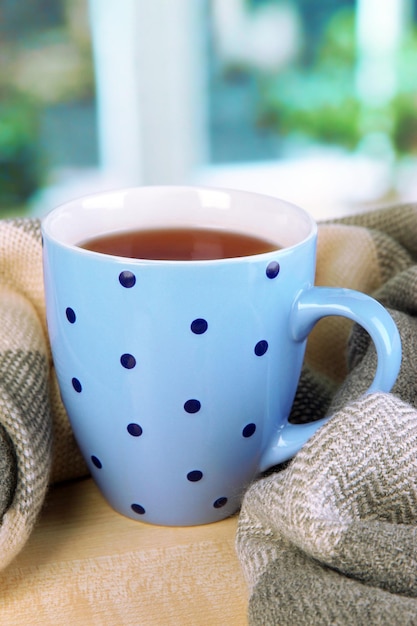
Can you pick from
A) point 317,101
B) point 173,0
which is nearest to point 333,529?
point 173,0

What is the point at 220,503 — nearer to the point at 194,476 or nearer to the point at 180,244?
the point at 194,476

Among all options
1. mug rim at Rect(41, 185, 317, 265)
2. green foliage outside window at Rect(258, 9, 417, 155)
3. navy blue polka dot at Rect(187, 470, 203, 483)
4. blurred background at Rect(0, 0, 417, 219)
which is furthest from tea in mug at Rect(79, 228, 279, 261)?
green foliage outside window at Rect(258, 9, 417, 155)

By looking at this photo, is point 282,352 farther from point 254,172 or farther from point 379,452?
point 254,172

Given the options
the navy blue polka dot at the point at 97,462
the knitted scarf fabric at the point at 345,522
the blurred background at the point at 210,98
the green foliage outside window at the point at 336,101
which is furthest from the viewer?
the green foliage outside window at the point at 336,101

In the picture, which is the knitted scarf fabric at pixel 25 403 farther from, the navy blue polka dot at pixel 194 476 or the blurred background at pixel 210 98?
the blurred background at pixel 210 98

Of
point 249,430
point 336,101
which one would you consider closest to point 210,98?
point 336,101

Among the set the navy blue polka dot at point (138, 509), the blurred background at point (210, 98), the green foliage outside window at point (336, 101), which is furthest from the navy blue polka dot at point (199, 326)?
the green foliage outside window at point (336, 101)

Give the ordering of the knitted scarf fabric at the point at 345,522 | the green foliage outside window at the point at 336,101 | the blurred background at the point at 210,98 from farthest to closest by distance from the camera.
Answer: the green foliage outside window at the point at 336,101, the blurred background at the point at 210,98, the knitted scarf fabric at the point at 345,522
